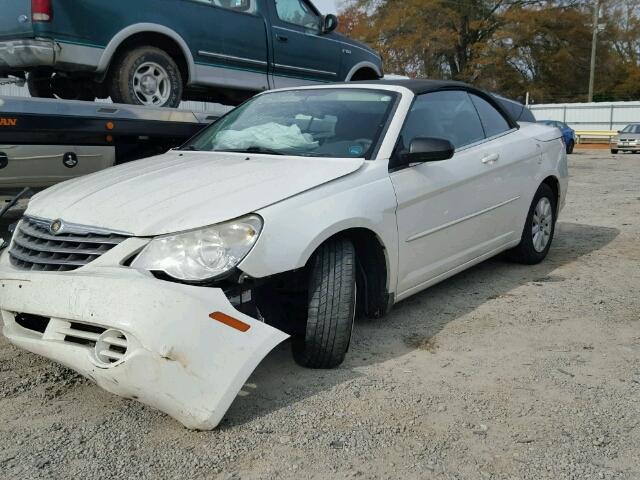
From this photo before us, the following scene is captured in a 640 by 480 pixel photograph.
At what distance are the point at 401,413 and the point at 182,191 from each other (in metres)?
1.44

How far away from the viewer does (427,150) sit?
385 cm

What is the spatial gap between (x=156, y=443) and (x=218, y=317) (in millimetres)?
551

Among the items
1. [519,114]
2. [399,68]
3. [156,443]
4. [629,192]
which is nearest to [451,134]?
[156,443]

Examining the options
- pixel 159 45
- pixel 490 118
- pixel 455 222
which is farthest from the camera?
pixel 159 45

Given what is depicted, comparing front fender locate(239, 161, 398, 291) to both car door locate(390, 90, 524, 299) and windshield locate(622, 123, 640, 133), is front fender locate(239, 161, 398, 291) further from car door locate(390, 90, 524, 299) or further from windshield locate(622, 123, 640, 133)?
windshield locate(622, 123, 640, 133)

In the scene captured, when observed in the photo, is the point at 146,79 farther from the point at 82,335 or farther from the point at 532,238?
the point at 82,335

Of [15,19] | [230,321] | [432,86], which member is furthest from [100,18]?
[230,321]

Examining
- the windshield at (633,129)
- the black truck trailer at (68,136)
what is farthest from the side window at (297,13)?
the windshield at (633,129)

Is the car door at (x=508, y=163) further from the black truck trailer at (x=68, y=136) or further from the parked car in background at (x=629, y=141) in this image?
the parked car in background at (x=629, y=141)

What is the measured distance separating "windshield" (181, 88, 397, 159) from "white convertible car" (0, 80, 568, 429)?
14 mm

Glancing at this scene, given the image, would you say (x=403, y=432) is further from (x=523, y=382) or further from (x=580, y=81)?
(x=580, y=81)

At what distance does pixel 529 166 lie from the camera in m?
5.27

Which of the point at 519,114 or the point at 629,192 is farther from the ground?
the point at 519,114

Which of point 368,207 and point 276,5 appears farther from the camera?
point 276,5
